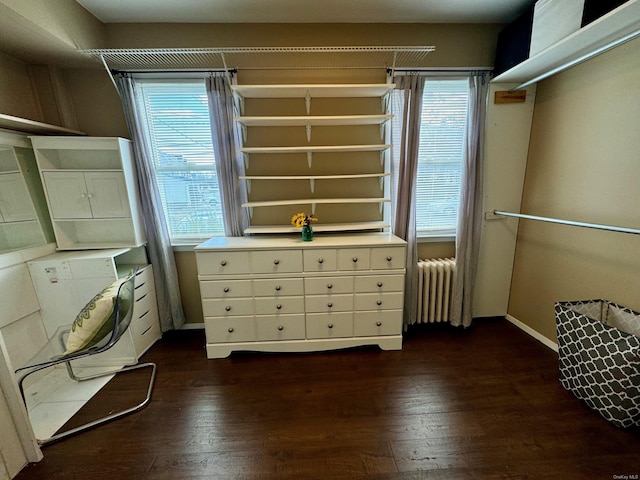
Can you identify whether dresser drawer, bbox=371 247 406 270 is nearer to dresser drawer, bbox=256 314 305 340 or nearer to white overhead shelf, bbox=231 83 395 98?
dresser drawer, bbox=256 314 305 340

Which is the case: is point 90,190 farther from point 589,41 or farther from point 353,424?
point 589,41

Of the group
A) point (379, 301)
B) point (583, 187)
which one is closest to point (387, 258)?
point (379, 301)

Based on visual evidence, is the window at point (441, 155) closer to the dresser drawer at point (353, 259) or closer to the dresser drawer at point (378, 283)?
the dresser drawer at point (378, 283)

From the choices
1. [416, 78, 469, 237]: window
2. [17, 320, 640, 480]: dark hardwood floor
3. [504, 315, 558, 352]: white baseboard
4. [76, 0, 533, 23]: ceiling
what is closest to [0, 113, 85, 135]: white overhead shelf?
[76, 0, 533, 23]: ceiling

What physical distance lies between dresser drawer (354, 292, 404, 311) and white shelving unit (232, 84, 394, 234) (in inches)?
23.2

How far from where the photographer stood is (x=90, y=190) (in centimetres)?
208

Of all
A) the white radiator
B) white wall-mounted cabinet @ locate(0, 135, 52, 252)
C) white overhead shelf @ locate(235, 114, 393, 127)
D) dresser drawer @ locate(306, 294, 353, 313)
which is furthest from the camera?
the white radiator

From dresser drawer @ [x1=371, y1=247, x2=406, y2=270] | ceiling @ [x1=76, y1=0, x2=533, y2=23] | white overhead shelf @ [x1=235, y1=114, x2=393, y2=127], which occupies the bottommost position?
dresser drawer @ [x1=371, y1=247, x2=406, y2=270]

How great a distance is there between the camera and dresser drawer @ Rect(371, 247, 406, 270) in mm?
1996

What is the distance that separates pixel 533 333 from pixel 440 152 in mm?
1870

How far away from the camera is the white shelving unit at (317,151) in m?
1.99

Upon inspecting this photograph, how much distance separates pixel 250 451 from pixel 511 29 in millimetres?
3379

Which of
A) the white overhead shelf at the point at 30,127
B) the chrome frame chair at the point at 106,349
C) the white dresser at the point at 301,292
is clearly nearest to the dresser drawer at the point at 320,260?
the white dresser at the point at 301,292

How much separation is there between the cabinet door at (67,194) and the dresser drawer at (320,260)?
1876 mm
